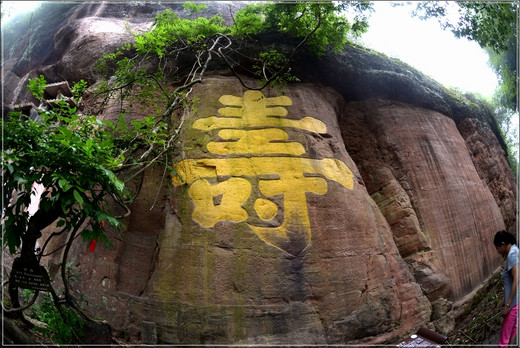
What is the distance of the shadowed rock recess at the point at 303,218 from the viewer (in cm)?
492

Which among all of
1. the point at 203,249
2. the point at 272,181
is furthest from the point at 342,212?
the point at 203,249

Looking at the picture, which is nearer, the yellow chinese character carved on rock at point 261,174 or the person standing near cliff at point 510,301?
the person standing near cliff at point 510,301

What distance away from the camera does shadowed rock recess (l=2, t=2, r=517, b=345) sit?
4918mm

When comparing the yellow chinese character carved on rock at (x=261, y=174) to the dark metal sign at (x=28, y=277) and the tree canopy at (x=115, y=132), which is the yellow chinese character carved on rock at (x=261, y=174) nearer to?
the tree canopy at (x=115, y=132)

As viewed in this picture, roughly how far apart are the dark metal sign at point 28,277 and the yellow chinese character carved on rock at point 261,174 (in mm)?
2027

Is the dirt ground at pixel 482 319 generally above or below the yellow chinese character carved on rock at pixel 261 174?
below

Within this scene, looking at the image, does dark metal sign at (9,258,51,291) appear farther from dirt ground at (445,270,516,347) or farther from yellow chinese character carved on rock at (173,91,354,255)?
dirt ground at (445,270,516,347)

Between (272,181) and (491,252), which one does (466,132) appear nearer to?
(491,252)

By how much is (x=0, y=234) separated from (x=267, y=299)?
10.5ft

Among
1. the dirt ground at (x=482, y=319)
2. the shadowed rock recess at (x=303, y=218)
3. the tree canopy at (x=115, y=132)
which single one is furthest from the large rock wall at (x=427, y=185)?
the tree canopy at (x=115, y=132)

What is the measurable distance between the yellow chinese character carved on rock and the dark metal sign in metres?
2.03

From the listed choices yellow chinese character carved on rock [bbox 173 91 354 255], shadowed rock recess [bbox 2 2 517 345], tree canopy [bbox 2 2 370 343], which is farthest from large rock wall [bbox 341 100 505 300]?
tree canopy [bbox 2 2 370 343]

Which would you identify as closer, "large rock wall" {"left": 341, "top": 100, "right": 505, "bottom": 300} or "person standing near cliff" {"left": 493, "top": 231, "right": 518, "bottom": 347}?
"person standing near cliff" {"left": 493, "top": 231, "right": 518, "bottom": 347}

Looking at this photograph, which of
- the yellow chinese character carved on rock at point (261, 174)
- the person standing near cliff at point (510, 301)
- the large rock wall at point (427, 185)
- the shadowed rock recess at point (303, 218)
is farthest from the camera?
the large rock wall at point (427, 185)
